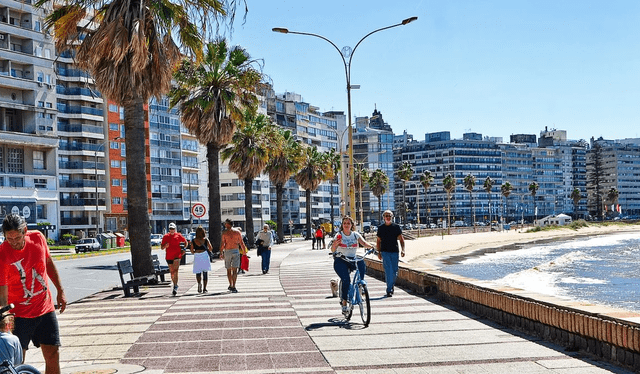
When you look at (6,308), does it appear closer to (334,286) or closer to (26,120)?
(334,286)

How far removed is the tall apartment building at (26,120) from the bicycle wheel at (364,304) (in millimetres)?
52778

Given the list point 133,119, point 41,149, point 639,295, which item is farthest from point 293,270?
point 41,149

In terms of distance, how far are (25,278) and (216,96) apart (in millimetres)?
31670

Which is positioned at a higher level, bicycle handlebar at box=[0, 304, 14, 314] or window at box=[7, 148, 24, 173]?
window at box=[7, 148, 24, 173]

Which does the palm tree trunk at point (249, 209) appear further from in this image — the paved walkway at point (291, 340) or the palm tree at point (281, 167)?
the paved walkway at point (291, 340)

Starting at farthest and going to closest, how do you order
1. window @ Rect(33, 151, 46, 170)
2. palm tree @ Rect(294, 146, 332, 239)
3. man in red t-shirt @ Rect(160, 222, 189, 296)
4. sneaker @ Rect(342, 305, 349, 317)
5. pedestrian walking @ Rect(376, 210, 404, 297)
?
palm tree @ Rect(294, 146, 332, 239) < window @ Rect(33, 151, 46, 170) < man in red t-shirt @ Rect(160, 222, 189, 296) < pedestrian walking @ Rect(376, 210, 404, 297) < sneaker @ Rect(342, 305, 349, 317)

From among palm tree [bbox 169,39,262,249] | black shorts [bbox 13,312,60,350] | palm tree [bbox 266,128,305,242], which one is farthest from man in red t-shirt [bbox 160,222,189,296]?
palm tree [bbox 266,128,305,242]

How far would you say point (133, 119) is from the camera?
21.1m

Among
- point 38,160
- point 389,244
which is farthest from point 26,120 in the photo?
point 389,244

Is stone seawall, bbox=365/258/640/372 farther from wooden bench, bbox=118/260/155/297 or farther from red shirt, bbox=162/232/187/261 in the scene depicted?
wooden bench, bbox=118/260/155/297

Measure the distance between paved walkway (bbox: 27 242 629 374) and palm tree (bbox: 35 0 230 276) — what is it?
15.7ft

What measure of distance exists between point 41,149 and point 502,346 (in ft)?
200

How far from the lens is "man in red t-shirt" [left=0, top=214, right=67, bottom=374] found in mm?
6637

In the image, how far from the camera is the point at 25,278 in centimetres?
675
